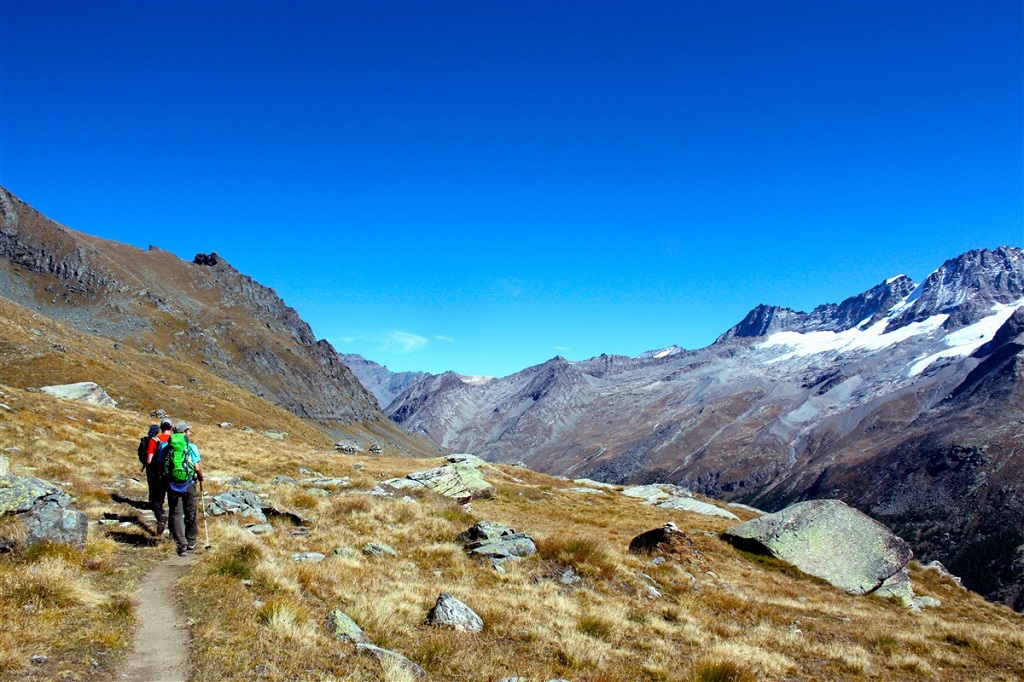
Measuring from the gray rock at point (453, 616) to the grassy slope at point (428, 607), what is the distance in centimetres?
28

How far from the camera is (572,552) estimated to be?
19.3m

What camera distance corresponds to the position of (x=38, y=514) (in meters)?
11.8

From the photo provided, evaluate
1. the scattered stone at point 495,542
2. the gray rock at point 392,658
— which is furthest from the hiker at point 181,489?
the scattered stone at point 495,542

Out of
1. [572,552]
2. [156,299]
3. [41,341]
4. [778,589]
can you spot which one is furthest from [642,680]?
[156,299]

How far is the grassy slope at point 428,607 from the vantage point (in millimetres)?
9000

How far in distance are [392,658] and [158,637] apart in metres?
3.75

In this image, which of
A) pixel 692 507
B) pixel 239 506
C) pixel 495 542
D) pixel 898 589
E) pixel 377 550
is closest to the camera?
pixel 377 550

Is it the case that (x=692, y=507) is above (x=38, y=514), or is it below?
below

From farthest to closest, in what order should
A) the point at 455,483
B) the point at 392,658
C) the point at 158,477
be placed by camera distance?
the point at 455,483
the point at 158,477
the point at 392,658

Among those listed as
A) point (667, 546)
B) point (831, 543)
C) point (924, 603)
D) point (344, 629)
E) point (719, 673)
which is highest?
point (344, 629)

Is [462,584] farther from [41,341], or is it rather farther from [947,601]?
[41,341]

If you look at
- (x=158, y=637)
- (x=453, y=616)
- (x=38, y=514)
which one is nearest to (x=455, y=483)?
(x=453, y=616)

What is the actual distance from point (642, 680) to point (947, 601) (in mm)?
25907

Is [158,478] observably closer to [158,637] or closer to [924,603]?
[158,637]
